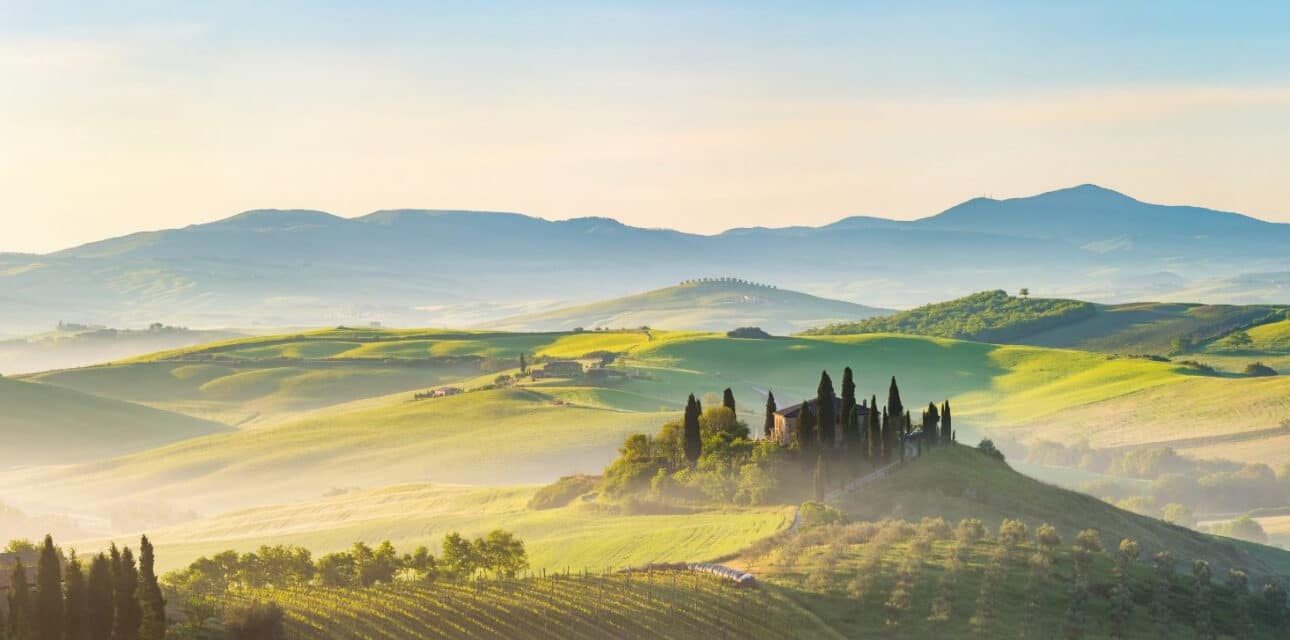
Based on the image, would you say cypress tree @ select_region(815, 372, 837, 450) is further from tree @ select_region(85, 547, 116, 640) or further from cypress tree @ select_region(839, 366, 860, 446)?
tree @ select_region(85, 547, 116, 640)

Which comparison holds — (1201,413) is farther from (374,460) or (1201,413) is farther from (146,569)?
(146,569)

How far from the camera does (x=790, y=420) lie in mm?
115062

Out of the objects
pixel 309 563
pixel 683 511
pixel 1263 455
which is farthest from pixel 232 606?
pixel 1263 455

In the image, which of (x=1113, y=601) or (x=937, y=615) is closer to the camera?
(x=937, y=615)

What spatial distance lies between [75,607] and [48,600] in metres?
1.11

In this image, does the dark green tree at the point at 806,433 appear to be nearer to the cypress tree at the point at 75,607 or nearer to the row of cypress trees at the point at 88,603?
the row of cypress trees at the point at 88,603

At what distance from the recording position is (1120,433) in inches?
7785

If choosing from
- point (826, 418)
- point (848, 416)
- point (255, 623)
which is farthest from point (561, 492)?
point (255, 623)

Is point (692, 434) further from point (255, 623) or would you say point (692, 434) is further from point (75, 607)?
point (75, 607)

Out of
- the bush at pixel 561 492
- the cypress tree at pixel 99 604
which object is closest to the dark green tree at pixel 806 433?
the bush at pixel 561 492

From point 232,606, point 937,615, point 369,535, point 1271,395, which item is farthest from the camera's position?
point 1271,395

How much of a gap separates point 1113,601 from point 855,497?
23.0 m

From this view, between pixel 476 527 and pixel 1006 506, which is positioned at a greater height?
pixel 1006 506

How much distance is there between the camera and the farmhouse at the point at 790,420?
373ft
